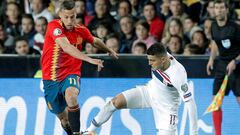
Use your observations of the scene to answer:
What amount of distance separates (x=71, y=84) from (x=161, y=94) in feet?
3.83

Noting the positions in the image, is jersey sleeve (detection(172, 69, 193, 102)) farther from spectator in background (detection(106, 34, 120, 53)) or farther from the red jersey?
spectator in background (detection(106, 34, 120, 53))

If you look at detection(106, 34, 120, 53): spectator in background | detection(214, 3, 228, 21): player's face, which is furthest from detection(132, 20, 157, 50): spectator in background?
detection(214, 3, 228, 21): player's face

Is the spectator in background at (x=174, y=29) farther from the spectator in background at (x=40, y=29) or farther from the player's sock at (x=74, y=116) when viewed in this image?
the player's sock at (x=74, y=116)

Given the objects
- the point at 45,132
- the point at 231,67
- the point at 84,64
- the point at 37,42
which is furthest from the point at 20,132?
the point at 231,67

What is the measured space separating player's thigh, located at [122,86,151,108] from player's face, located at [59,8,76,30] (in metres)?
1.15

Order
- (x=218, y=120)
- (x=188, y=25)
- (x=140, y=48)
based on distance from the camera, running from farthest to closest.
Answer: (x=188, y=25)
(x=140, y=48)
(x=218, y=120)

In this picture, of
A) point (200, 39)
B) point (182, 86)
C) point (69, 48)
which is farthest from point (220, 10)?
point (69, 48)

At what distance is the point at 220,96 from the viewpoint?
13.0 metres

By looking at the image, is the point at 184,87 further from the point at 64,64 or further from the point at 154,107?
the point at 64,64

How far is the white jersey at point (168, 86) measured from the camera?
1081cm

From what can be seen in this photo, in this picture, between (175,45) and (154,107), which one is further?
(175,45)

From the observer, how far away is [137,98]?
11547 millimetres

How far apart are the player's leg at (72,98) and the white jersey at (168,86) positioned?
37.5 inches

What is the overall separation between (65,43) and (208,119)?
3095mm
